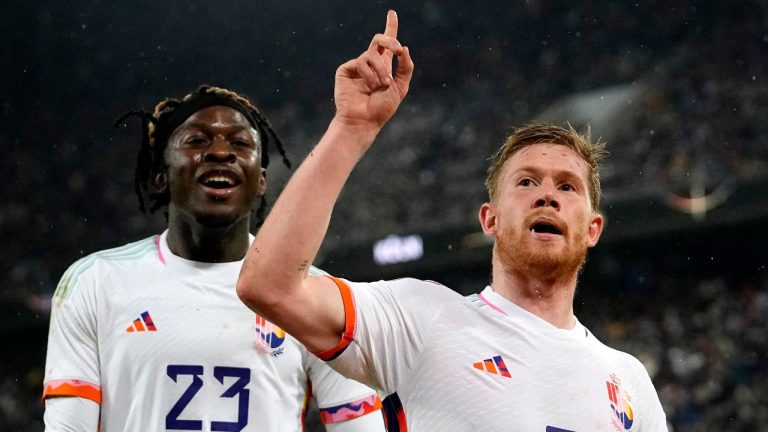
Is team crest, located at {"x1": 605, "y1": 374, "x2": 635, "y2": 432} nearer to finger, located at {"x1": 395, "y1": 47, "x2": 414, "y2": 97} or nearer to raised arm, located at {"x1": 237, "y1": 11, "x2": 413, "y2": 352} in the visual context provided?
raised arm, located at {"x1": 237, "y1": 11, "x2": 413, "y2": 352}

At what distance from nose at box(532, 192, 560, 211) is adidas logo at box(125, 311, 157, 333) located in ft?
4.76

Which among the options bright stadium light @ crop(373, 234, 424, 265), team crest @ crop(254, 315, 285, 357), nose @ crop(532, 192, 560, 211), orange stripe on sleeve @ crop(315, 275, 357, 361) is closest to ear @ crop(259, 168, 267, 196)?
team crest @ crop(254, 315, 285, 357)

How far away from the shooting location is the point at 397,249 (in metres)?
17.6

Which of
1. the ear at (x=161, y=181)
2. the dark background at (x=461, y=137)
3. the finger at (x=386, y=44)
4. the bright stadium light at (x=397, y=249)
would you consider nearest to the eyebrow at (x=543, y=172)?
the finger at (x=386, y=44)

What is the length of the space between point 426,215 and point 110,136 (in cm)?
798

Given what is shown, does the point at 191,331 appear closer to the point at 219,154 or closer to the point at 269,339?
the point at 269,339

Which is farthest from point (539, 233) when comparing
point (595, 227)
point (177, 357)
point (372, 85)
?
point (177, 357)

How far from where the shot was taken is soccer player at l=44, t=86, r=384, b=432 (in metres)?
3.32

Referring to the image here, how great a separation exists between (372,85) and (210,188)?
4.63ft

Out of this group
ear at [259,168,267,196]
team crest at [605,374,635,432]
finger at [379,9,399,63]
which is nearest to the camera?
finger at [379,9,399,63]

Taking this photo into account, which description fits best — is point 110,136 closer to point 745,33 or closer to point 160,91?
point 160,91

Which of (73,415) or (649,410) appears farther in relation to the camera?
(73,415)

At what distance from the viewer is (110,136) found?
21672 millimetres

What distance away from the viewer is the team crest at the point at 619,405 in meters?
2.70
